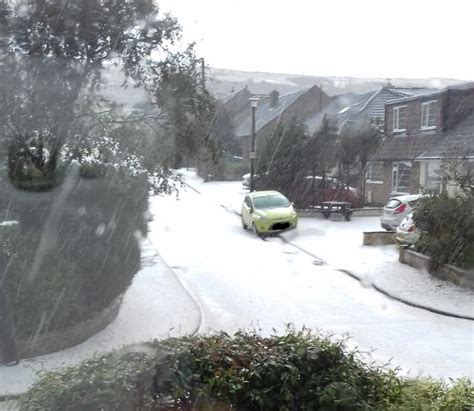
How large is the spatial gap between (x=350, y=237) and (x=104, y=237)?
1248 centimetres

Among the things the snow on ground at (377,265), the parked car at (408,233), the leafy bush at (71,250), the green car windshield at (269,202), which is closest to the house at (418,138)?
the snow on ground at (377,265)

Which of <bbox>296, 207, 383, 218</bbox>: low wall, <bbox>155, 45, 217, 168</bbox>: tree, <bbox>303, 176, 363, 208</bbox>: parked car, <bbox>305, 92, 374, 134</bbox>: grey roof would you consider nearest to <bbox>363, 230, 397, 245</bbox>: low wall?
<bbox>296, 207, 383, 218</bbox>: low wall

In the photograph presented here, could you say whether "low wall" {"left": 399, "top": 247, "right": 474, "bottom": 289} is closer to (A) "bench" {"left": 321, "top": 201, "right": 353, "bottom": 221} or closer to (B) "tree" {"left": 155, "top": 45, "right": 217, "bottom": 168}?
(B) "tree" {"left": 155, "top": 45, "right": 217, "bottom": 168}

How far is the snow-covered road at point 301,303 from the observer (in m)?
8.43

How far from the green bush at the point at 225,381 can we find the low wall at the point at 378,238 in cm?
1393

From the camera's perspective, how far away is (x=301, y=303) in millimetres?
11172

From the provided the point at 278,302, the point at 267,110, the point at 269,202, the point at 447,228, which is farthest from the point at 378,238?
the point at 267,110

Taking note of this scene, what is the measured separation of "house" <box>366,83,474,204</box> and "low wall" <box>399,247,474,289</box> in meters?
9.45

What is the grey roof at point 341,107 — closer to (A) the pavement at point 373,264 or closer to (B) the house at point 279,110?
(B) the house at point 279,110

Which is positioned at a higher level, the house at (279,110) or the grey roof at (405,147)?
the house at (279,110)

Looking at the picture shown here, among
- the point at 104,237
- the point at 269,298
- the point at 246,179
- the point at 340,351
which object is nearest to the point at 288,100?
the point at 246,179

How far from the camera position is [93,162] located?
9.53 meters

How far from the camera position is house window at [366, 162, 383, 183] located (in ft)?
103

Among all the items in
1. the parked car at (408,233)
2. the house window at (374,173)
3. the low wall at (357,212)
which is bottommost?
the low wall at (357,212)
